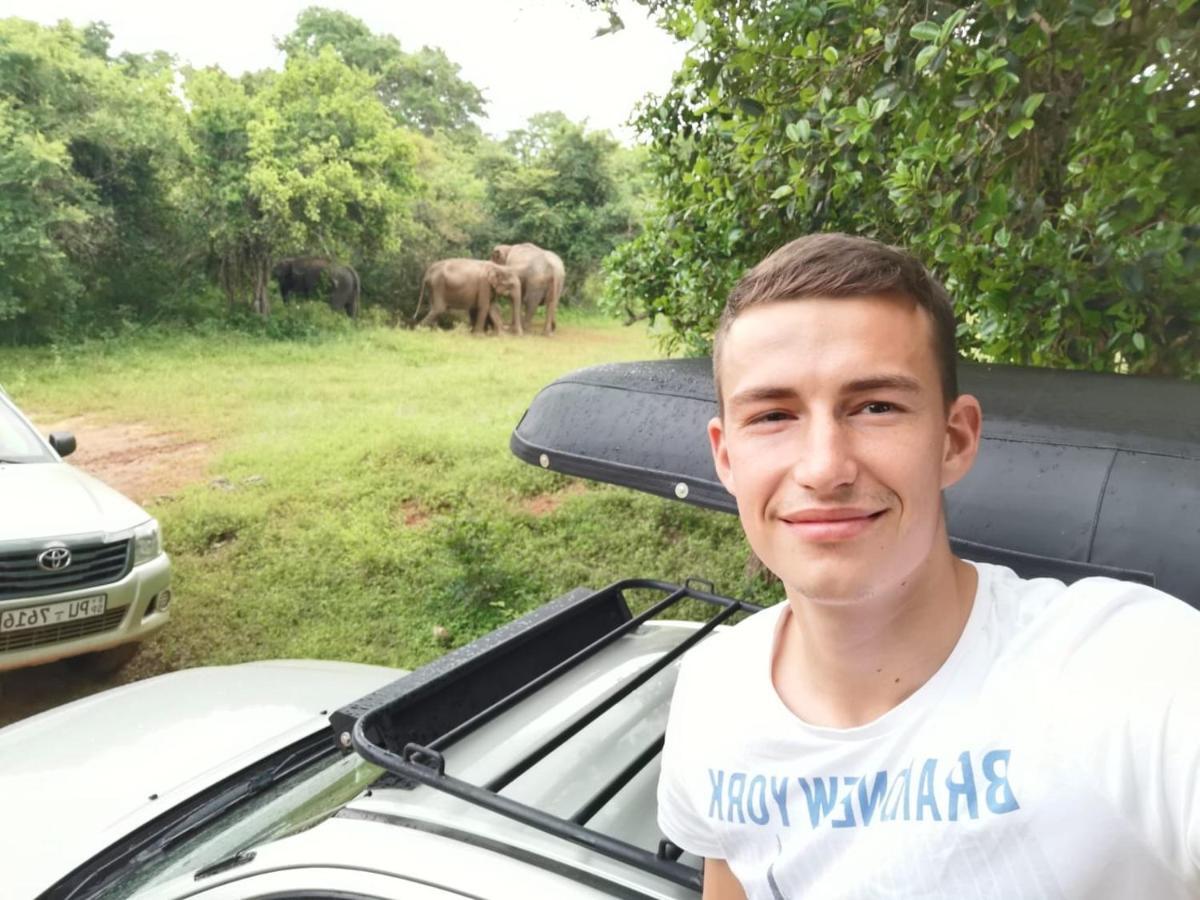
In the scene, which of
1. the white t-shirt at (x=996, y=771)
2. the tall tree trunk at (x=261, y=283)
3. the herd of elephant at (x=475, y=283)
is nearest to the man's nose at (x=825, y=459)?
the white t-shirt at (x=996, y=771)

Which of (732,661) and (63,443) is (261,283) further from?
(732,661)

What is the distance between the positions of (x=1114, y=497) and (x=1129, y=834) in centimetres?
70

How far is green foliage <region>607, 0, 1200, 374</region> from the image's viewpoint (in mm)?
2395

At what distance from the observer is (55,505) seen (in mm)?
4156

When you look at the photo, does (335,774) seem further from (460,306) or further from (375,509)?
(460,306)

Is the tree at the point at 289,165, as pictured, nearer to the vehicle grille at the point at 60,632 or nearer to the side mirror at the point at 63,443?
the side mirror at the point at 63,443

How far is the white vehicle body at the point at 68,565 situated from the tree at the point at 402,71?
468 inches

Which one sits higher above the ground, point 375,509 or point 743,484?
point 743,484

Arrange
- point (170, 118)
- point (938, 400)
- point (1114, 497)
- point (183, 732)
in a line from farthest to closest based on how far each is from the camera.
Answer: point (170, 118) < point (183, 732) < point (1114, 497) < point (938, 400)

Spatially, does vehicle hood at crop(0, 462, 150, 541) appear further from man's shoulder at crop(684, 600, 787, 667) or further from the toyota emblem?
man's shoulder at crop(684, 600, 787, 667)

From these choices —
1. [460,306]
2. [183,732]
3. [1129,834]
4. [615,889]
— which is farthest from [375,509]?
[460,306]

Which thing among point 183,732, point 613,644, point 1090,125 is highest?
point 1090,125

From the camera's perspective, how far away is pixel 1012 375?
213 centimetres

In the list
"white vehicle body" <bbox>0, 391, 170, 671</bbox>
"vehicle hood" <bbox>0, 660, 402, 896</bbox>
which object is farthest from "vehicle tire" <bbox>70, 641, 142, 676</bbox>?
"vehicle hood" <bbox>0, 660, 402, 896</bbox>
